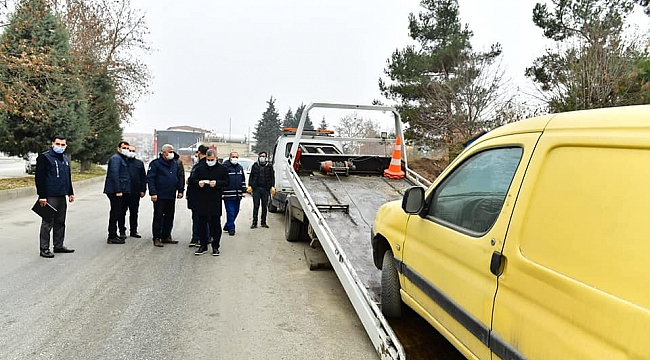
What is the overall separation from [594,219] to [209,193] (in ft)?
19.7

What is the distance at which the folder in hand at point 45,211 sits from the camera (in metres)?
6.46

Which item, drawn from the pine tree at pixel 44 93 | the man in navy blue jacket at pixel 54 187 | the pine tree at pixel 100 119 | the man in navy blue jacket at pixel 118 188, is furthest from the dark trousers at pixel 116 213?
the pine tree at pixel 100 119

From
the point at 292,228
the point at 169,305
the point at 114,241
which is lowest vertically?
the point at 114,241

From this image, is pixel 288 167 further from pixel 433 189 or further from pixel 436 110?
pixel 436 110

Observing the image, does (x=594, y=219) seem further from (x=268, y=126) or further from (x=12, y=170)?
(x=268, y=126)

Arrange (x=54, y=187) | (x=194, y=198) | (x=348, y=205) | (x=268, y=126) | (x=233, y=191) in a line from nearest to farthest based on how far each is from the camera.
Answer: (x=348, y=205) < (x=54, y=187) < (x=194, y=198) < (x=233, y=191) < (x=268, y=126)

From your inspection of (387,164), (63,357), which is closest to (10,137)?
(387,164)

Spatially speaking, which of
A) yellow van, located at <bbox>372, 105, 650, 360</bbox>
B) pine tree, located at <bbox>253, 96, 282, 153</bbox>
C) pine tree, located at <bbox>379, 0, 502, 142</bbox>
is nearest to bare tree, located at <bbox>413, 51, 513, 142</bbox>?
pine tree, located at <bbox>379, 0, 502, 142</bbox>

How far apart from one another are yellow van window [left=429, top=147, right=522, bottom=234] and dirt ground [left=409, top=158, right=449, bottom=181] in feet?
53.7

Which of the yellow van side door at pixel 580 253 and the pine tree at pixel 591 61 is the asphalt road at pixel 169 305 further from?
the pine tree at pixel 591 61

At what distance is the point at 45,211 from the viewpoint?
21.3 ft

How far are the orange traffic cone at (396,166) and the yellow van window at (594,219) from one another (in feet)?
18.2

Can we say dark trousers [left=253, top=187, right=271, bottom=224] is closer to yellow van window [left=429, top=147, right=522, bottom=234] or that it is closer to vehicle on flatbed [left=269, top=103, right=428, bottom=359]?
vehicle on flatbed [left=269, top=103, right=428, bottom=359]

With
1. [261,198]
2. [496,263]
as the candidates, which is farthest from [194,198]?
[496,263]
